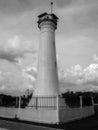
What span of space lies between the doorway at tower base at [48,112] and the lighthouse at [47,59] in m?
1.27

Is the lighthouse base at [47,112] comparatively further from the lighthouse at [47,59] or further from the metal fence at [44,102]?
the lighthouse at [47,59]

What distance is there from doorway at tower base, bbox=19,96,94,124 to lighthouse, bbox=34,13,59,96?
1.27 m

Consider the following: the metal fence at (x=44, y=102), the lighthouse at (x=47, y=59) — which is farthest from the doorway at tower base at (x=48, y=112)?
the lighthouse at (x=47, y=59)

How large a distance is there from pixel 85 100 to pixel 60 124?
7.43m

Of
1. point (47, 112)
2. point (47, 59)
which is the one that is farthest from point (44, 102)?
point (47, 59)

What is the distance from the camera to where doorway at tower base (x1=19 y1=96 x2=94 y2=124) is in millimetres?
12487

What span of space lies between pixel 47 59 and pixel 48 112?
5.25 meters

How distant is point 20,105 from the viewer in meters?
15.4

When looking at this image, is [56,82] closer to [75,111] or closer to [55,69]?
[55,69]

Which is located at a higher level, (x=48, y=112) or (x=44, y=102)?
(x=44, y=102)

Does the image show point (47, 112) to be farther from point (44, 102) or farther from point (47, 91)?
point (47, 91)

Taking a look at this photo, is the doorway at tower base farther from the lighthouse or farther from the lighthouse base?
the lighthouse

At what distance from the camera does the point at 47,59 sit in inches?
648

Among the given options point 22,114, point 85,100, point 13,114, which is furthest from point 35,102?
point 85,100
